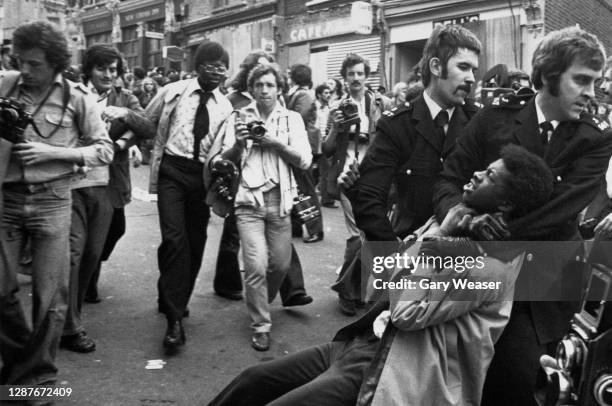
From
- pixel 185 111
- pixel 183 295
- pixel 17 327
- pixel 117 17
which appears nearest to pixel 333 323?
pixel 183 295

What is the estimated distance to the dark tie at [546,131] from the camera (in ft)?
10.3

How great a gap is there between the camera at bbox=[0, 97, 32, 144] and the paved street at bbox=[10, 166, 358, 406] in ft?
5.14

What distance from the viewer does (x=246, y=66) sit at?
6.37 meters

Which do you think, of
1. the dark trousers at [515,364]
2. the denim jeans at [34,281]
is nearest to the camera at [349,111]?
the denim jeans at [34,281]

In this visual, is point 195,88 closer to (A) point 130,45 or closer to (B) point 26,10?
(B) point 26,10

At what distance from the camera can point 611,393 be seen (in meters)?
2.46

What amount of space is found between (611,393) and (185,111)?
12.0ft

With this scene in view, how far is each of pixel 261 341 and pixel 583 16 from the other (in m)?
15.2

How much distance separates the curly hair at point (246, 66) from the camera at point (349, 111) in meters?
1.08

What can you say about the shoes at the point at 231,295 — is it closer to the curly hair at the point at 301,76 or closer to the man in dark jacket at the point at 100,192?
the man in dark jacket at the point at 100,192

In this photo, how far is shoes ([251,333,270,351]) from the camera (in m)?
4.98

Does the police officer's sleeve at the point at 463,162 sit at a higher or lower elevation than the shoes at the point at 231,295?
higher

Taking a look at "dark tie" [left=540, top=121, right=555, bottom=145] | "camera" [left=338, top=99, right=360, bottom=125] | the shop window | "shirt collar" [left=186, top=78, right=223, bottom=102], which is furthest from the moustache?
the shop window

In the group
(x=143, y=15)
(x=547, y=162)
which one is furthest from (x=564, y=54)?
(x=143, y=15)
